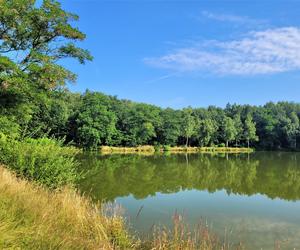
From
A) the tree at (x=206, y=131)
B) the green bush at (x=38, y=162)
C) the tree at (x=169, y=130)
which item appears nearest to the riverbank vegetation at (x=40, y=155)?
the green bush at (x=38, y=162)

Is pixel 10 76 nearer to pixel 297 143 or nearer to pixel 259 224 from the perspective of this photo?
pixel 259 224

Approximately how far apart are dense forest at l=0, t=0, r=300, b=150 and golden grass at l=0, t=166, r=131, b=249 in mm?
6229

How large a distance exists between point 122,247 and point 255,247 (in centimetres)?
423

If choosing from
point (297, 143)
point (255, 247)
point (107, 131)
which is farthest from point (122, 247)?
point (297, 143)

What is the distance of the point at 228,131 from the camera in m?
79.6

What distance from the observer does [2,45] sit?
17.2 metres

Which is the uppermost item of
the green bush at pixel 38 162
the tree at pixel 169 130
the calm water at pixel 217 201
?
the tree at pixel 169 130

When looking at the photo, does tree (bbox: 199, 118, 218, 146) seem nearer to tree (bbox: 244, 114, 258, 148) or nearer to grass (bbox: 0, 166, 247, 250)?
tree (bbox: 244, 114, 258, 148)

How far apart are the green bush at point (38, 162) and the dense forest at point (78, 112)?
1.42 m

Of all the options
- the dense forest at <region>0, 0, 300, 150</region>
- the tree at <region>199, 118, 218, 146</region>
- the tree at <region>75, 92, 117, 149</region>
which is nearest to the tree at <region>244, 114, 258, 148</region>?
the dense forest at <region>0, 0, 300, 150</region>

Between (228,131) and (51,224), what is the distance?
251 ft

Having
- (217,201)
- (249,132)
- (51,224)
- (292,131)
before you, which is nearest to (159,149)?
(249,132)

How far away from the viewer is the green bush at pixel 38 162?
410 inches

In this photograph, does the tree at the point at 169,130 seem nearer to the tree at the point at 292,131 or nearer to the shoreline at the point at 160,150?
the shoreline at the point at 160,150
